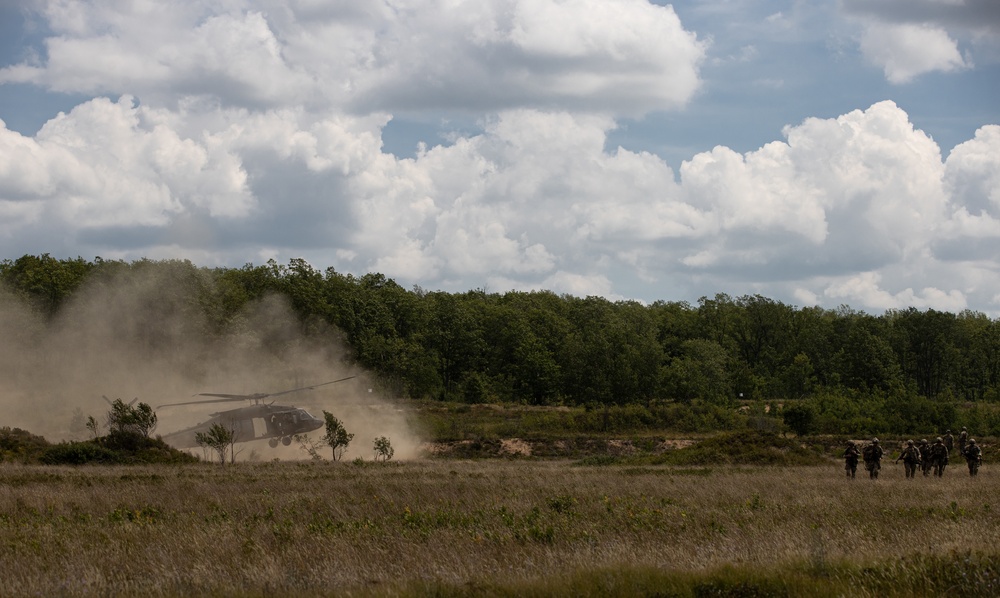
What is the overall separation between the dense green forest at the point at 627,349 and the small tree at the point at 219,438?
4146cm

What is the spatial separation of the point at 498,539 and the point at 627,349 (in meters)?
75.7

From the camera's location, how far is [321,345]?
101 m

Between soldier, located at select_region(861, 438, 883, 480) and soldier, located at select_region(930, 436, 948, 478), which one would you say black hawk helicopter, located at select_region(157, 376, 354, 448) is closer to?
soldier, located at select_region(861, 438, 883, 480)

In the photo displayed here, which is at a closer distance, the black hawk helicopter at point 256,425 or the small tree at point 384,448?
the black hawk helicopter at point 256,425

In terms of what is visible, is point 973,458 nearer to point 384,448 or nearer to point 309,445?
point 384,448

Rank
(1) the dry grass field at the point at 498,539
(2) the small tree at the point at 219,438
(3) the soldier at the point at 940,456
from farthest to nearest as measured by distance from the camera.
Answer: (2) the small tree at the point at 219,438, (3) the soldier at the point at 940,456, (1) the dry grass field at the point at 498,539

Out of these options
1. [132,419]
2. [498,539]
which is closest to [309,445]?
[132,419]

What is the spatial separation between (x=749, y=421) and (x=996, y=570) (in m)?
66.7

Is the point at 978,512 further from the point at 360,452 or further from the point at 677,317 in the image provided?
the point at 677,317

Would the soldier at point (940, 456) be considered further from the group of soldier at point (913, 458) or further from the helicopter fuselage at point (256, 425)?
the helicopter fuselage at point (256, 425)

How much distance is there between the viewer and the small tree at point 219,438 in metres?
43.1

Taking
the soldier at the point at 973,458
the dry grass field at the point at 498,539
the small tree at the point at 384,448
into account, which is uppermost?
the dry grass field at the point at 498,539

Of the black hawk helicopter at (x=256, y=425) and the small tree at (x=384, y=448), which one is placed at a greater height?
the black hawk helicopter at (x=256, y=425)

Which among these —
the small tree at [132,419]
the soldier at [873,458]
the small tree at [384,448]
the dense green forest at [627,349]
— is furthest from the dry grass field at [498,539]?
the dense green forest at [627,349]
